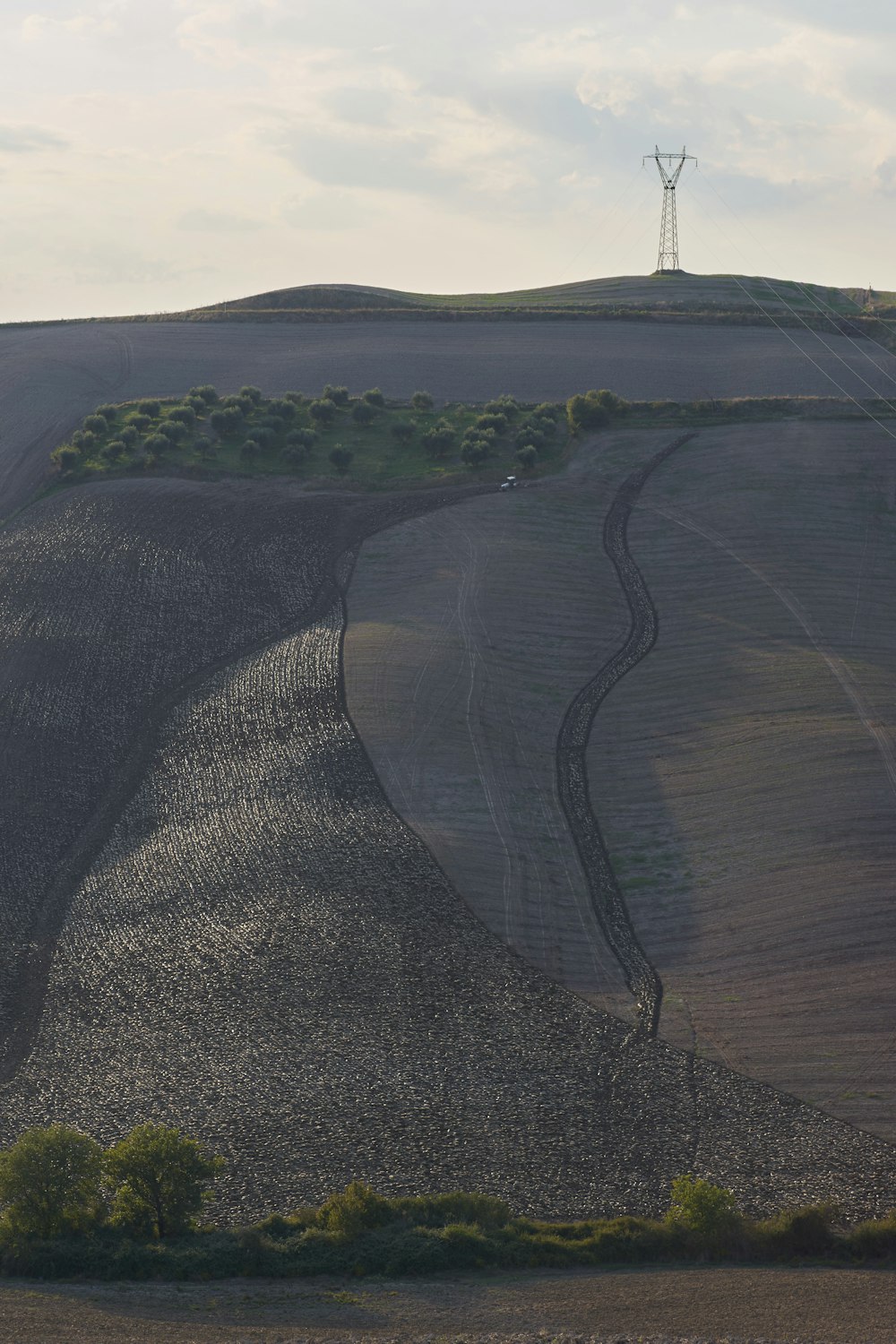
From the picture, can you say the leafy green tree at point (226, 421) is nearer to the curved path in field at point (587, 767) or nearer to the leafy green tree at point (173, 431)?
the leafy green tree at point (173, 431)

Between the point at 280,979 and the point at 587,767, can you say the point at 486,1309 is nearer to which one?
the point at 280,979

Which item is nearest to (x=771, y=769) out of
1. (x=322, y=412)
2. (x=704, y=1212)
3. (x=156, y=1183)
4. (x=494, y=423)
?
(x=704, y=1212)

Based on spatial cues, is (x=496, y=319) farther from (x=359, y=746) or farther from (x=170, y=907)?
(x=170, y=907)

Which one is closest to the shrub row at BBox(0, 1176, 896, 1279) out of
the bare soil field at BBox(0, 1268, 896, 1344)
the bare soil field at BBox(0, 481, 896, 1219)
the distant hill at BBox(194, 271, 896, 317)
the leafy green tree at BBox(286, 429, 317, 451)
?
the bare soil field at BBox(0, 1268, 896, 1344)

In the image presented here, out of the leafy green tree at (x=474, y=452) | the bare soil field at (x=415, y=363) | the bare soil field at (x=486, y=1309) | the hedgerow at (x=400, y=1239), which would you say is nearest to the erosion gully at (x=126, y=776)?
the leafy green tree at (x=474, y=452)

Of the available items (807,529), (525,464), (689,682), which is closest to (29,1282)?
(689,682)

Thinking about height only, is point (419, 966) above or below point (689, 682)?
below
